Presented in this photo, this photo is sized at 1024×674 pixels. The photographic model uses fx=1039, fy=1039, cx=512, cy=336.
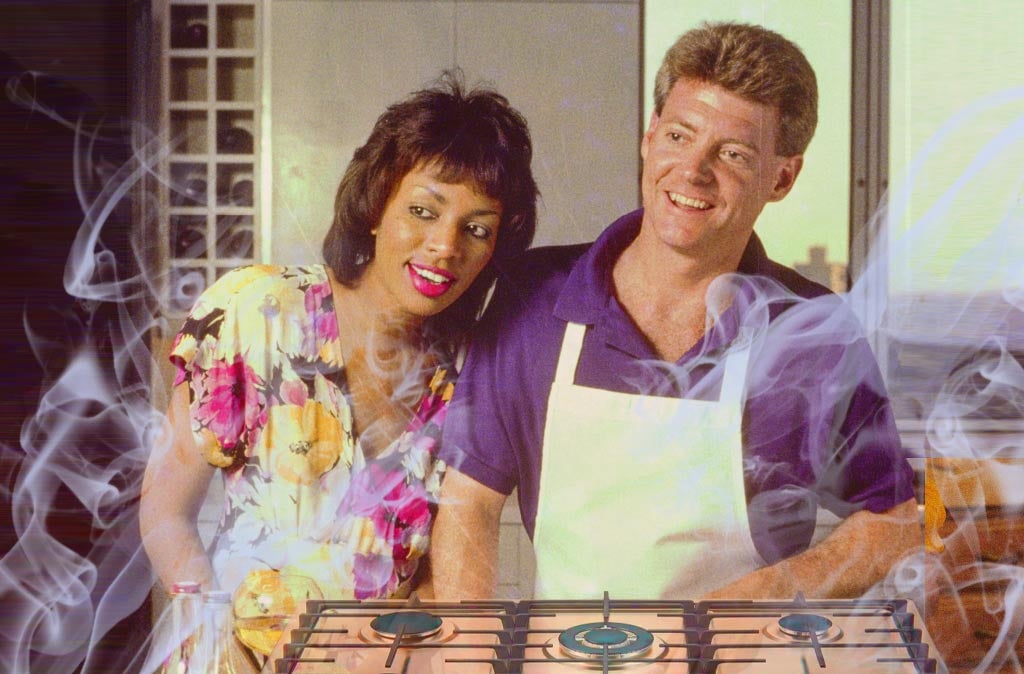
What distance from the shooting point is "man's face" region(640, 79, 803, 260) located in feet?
5.97

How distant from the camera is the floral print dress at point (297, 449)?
1.88 m

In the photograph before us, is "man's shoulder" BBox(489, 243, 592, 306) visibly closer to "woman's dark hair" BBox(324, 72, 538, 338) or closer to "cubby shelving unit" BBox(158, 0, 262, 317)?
"woman's dark hair" BBox(324, 72, 538, 338)

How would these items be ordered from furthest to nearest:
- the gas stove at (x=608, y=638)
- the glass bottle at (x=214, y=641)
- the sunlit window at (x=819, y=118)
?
the sunlit window at (x=819, y=118), the gas stove at (x=608, y=638), the glass bottle at (x=214, y=641)

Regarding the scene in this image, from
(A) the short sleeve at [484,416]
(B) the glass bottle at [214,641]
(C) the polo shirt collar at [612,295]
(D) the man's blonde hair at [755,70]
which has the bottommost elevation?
(B) the glass bottle at [214,641]

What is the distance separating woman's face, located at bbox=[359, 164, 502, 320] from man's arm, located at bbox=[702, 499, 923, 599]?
72cm

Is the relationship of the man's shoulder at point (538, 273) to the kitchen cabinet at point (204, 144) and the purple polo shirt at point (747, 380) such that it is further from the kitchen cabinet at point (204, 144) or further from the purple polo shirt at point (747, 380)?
the kitchen cabinet at point (204, 144)

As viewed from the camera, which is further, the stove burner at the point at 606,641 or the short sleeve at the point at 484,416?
the short sleeve at the point at 484,416

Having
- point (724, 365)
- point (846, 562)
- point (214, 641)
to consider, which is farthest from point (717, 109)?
point (214, 641)

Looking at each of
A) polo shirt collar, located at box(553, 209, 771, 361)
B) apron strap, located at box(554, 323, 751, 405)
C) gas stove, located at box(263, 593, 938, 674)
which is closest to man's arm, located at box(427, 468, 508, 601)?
gas stove, located at box(263, 593, 938, 674)

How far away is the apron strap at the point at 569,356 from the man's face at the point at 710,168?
0.23m

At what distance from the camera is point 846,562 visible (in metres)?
1.86

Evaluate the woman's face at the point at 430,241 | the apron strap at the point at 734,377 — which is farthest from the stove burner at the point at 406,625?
the apron strap at the point at 734,377

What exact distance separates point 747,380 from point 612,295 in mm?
285

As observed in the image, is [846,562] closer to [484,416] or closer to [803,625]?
[803,625]
